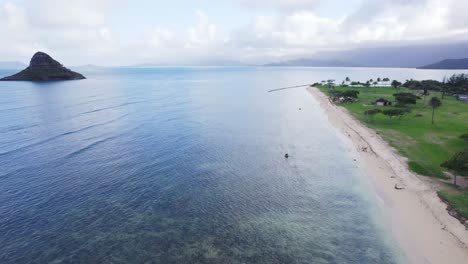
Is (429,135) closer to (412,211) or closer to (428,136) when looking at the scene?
(428,136)

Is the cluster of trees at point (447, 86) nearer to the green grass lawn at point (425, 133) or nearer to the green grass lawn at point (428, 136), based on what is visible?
the green grass lawn at point (425, 133)

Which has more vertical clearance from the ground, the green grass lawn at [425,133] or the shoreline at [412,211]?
the green grass lawn at [425,133]

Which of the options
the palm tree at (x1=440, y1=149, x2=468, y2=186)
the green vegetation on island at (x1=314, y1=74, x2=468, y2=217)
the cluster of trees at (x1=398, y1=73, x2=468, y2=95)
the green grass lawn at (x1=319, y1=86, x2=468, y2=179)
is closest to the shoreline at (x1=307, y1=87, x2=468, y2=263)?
the green vegetation on island at (x1=314, y1=74, x2=468, y2=217)

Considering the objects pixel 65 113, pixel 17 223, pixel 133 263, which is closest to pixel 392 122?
pixel 133 263

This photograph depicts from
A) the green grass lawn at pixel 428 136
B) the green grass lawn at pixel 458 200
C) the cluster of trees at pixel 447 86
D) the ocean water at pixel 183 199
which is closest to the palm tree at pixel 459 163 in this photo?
the green grass lawn at pixel 428 136

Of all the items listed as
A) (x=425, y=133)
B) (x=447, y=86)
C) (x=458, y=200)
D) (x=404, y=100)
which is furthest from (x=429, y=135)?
(x=447, y=86)

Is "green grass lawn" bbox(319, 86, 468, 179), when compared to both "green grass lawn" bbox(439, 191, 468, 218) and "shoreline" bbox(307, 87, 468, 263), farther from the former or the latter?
"green grass lawn" bbox(439, 191, 468, 218)
